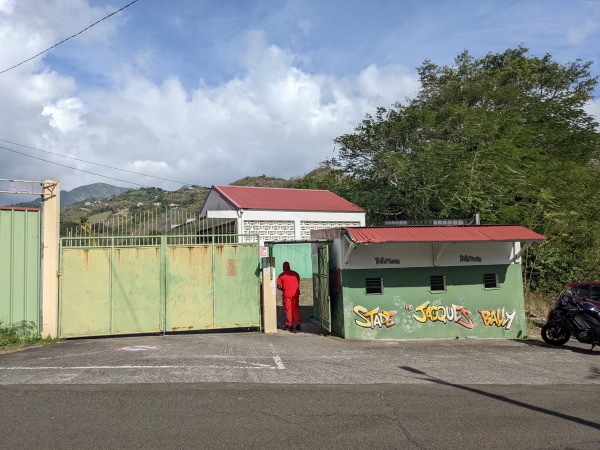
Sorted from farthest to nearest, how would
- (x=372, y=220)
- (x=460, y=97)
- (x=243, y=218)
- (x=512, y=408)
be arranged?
(x=460, y=97), (x=372, y=220), (x=243, y=218), (x=512, y=408)

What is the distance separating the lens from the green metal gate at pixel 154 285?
10711mm

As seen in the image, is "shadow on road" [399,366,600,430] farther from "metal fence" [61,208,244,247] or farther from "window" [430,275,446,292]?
"metal fence" [61,208,244,247]

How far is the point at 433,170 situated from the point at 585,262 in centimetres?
732

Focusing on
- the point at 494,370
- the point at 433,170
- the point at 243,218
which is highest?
the point at 433,170

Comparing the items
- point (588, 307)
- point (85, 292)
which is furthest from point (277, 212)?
point (588, 307)

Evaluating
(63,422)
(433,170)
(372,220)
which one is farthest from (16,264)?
(372,220)

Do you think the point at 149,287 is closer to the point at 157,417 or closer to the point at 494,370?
the point at 157,417

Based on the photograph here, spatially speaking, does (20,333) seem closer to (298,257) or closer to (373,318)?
(373,318)

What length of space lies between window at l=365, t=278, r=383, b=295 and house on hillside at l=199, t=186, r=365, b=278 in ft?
34.5

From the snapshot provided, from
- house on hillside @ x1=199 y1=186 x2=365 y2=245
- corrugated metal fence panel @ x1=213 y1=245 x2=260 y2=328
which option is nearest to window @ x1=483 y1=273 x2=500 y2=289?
corrugated metal fence panel @ x1=213 y1=245 x2=260 y2=328

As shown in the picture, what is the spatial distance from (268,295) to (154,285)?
2.72 m

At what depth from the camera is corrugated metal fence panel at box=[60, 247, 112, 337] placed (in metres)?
10.6

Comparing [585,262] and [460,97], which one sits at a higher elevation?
[460,97]

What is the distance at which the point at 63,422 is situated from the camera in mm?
5148
